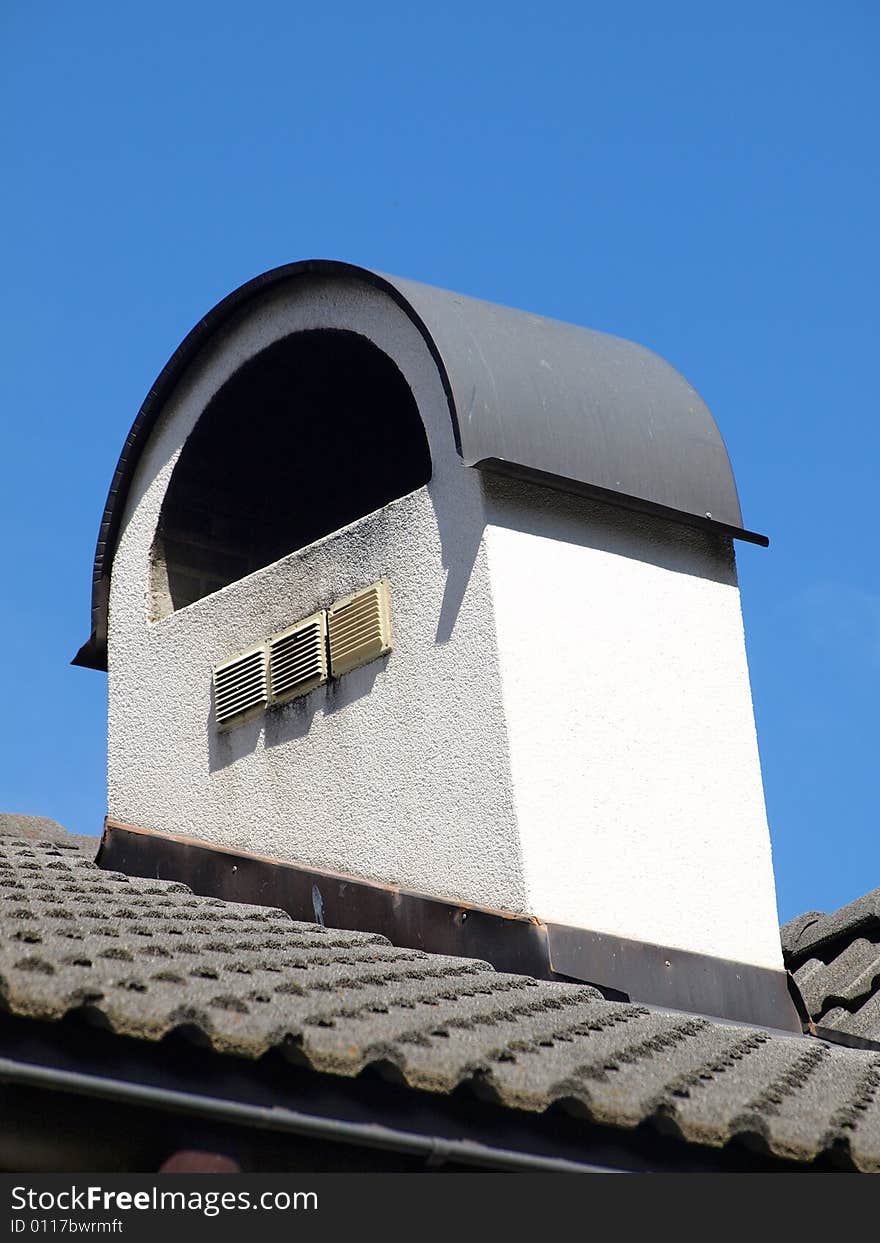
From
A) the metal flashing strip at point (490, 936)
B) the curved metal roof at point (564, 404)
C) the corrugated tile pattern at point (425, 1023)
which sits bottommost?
the corrugated tile pattern at point (425, 1023)

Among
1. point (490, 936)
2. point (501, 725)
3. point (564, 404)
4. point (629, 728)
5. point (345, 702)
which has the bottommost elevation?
point (490, 936)

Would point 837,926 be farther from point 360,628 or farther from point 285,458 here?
point 285,458

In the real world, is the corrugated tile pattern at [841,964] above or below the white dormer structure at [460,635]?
below

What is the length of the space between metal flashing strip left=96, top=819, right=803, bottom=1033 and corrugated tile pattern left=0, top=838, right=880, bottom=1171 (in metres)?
0.36

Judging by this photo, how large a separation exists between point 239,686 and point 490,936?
2092mm

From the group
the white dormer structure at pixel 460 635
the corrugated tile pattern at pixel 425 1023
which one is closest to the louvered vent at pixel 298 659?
the white dormer structure at pixel 460 635

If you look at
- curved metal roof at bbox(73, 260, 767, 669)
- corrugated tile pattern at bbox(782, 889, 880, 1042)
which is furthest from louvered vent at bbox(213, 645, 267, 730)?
corrugated tile pattern at bbox(782, 889, 880, 1042)

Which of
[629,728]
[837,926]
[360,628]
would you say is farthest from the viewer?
[837,926]

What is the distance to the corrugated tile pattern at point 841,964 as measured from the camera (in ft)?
26.2

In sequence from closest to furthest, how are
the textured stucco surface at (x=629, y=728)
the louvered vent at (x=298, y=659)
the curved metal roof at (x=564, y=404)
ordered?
1. the textured stucco surface at (x=629, y=728)
2. the curved metal roof at (x=564, y=404)
3. the louvered vent at (x=298, y=659)

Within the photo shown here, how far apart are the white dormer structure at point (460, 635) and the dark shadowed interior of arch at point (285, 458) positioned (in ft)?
0.08

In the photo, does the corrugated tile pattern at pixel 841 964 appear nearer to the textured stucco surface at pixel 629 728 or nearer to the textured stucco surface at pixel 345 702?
the textured stucco surface at pixel 629 728

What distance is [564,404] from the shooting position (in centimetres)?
789

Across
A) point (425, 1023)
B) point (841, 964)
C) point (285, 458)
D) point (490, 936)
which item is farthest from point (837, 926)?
point (425, 1023)
